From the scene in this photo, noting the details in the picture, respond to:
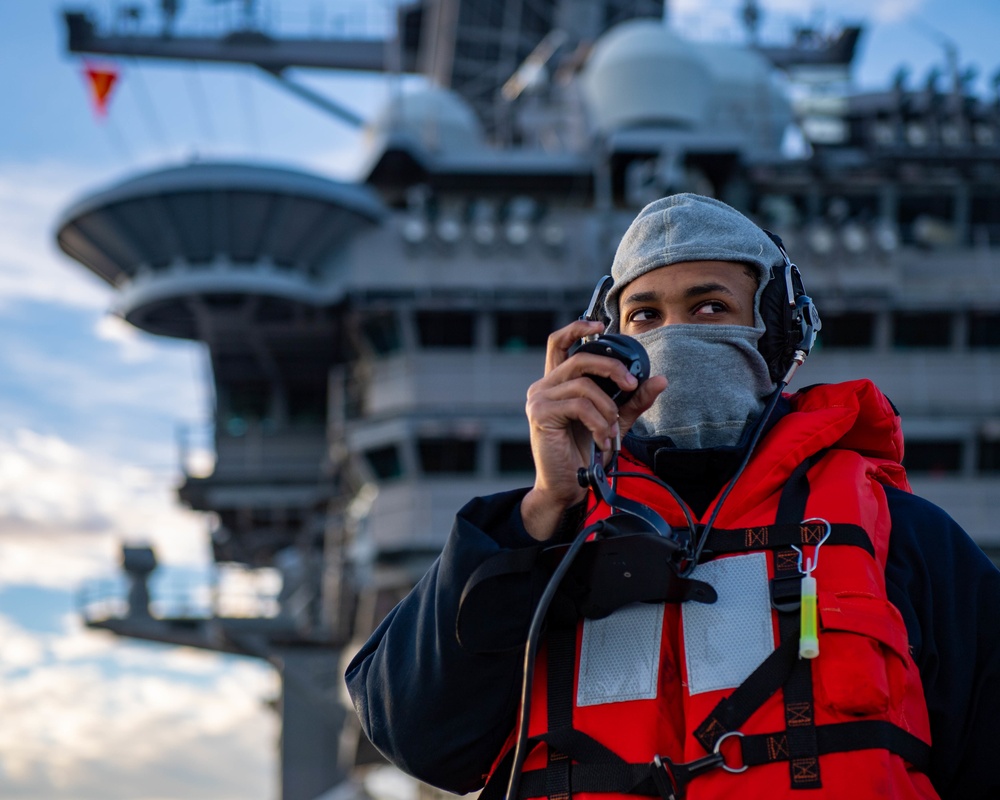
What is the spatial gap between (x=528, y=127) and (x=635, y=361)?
37.0m

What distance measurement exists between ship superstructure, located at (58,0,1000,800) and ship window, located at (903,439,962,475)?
0.18ft

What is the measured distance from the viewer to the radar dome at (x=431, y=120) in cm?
3675

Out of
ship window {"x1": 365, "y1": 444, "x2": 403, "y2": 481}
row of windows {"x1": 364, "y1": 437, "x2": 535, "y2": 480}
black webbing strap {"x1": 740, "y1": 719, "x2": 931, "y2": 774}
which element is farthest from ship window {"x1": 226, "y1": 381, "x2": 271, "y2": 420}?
black webbing strap {"x1": 740, "y1": 719, "x2": 931, "y2": 774}

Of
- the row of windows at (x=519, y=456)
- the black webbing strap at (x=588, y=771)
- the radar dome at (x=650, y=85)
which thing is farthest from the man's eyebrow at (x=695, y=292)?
the radar dome at (x=650, y=85)

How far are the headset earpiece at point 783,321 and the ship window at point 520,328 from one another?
2922 centimetres

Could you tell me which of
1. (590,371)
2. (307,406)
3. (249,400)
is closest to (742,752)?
(590,371)

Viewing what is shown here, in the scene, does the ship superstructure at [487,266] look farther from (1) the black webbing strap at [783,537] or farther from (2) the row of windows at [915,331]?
(1) the black webbing strap at [783,537]

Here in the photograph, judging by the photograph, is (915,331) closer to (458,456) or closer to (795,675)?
(458,456)

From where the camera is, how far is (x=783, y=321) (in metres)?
3.27

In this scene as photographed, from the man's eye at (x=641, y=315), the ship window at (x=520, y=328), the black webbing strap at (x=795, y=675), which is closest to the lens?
the black webbing strap at (x=795, y=675)

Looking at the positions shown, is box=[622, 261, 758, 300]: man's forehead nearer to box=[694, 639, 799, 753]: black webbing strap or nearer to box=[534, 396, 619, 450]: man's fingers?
box=[534, 396, 619, 450]: man's fingers

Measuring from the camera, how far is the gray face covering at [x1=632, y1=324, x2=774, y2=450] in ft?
10.2

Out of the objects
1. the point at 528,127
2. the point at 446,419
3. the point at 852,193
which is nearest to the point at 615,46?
the point at 528,127

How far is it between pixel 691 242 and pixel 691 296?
0.43 ft
